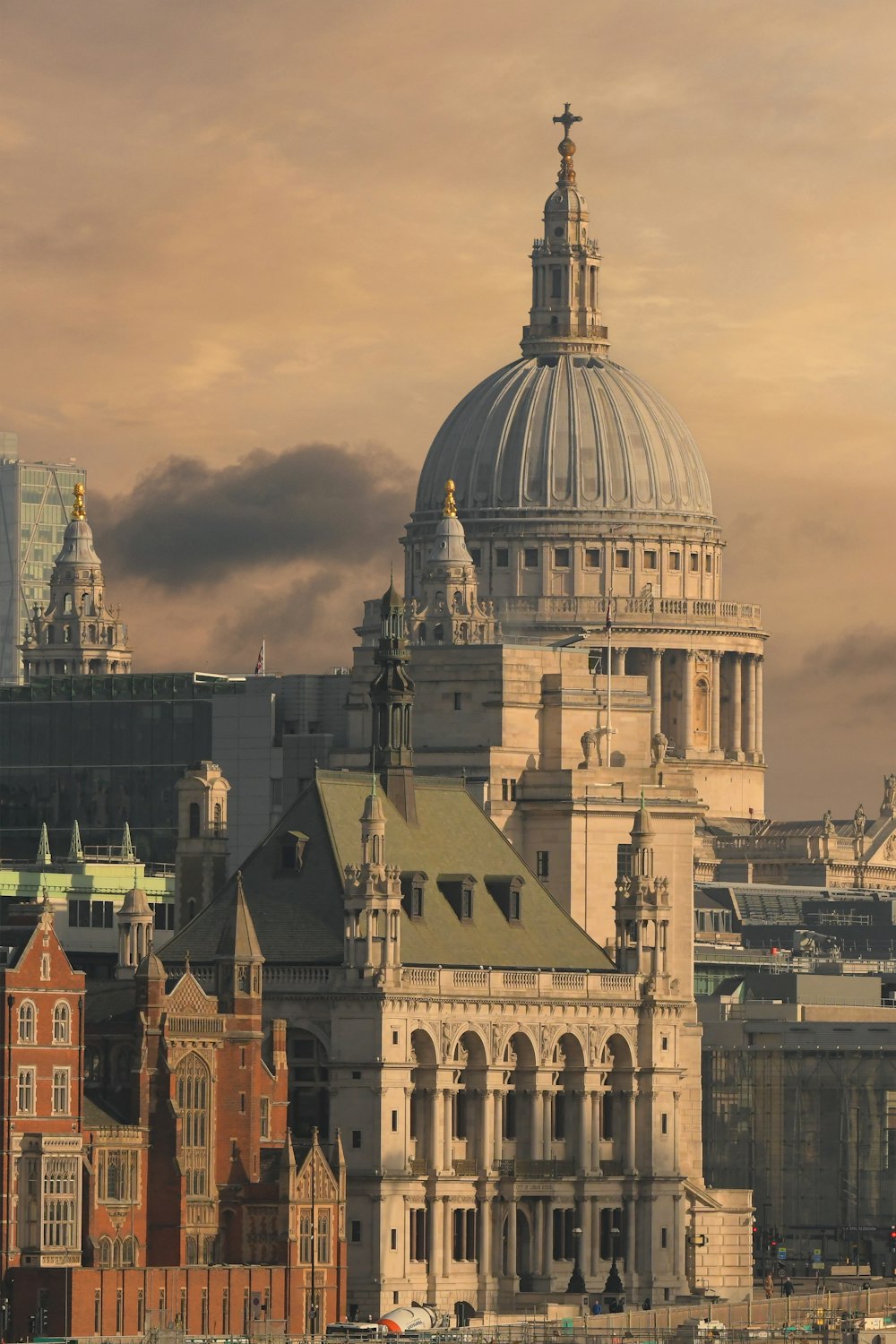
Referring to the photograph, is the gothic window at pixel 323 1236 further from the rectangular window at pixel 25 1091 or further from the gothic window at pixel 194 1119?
the rectangular window at pixel 25 1091

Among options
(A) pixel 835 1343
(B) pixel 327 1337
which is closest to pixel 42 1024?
(B) pixel 327 1337

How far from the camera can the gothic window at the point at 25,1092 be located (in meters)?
189

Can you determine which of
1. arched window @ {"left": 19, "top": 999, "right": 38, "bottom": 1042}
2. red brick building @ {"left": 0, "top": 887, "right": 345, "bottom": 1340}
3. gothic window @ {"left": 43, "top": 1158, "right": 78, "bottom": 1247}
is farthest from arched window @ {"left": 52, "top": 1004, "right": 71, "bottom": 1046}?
gothic window @ {"left": 43, "top": 1158, "right": 78, "bottom": 1247}

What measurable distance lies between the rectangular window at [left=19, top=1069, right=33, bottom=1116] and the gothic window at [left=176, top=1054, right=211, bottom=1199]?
872cm

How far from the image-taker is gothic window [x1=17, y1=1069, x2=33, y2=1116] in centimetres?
18912

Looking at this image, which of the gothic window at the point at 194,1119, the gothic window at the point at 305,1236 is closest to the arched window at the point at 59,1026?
the gothic window at the point at 194,1119

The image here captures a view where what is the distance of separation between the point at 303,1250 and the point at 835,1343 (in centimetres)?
2027

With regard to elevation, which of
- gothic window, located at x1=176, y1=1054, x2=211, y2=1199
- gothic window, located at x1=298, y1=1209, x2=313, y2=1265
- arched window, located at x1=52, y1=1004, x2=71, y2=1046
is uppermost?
arched window, located at x1=52, y1=1004, x2=71, y2=1046

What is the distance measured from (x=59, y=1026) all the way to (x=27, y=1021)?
4.69ft

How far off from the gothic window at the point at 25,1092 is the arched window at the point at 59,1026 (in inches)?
73.4

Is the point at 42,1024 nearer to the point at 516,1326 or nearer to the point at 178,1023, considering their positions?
the point at 178,1023

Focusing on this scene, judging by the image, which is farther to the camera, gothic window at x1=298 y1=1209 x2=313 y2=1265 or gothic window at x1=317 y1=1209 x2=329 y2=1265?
gothic window at x1=317 y1=1209 x2=329 y2=1265

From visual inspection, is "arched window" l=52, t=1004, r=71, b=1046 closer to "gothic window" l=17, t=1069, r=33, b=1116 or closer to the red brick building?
the red brick building

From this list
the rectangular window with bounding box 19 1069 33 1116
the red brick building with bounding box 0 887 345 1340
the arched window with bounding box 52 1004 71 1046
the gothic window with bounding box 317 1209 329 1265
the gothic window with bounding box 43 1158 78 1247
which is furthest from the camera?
the gothic window with bounding box 317 1209 329 1265
